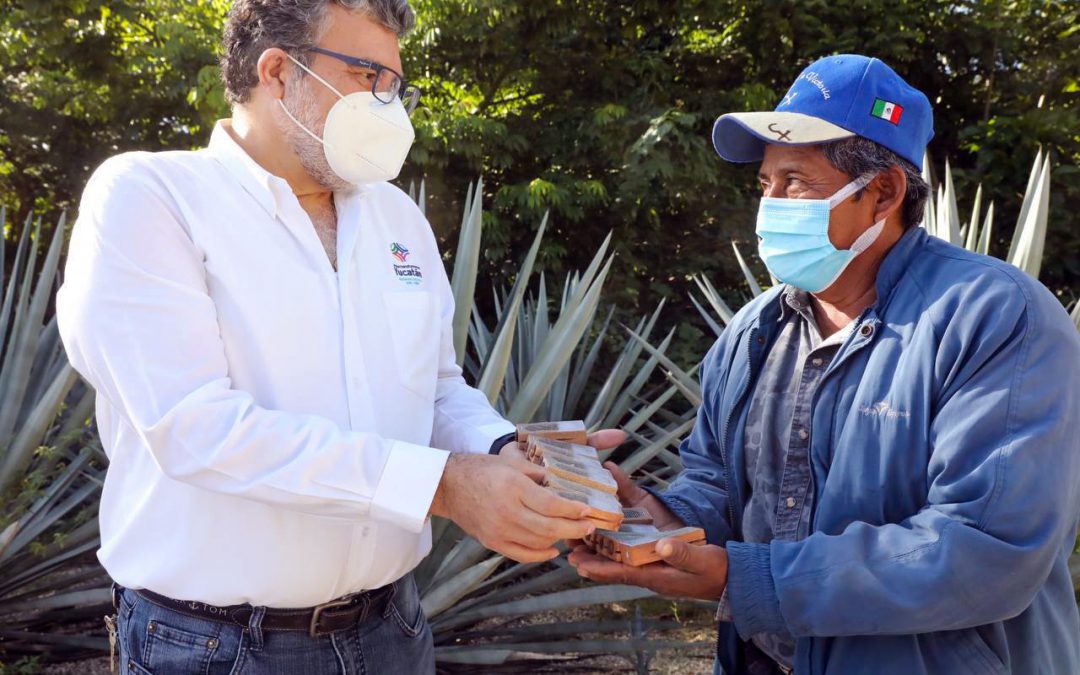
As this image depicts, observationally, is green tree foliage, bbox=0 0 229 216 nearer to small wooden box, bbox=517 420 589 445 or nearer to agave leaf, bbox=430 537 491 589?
agave leaf, bbox=430 537 491 589

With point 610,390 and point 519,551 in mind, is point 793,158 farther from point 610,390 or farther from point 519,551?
point 610,390

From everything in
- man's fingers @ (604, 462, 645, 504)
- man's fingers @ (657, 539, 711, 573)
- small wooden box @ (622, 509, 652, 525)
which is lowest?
man's fingers @ (604, 462, 645, 504)

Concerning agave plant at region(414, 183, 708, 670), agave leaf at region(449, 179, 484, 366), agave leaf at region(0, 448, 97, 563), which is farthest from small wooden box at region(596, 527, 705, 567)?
agave leaf at region(0, 448, 97, 563)

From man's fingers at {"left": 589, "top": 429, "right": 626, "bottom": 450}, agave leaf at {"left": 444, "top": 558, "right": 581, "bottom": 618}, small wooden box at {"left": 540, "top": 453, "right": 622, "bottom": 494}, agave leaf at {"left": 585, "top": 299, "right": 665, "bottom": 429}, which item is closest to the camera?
small wooden box at {"left": 540, "top": 453, "right": 622, "bottom": 494}

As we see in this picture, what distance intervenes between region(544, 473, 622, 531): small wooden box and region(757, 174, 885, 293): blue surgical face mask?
2.28 feet

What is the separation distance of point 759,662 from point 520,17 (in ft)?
24.3

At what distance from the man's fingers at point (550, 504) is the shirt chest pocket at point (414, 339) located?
46 centimetres

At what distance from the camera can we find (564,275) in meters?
8.91

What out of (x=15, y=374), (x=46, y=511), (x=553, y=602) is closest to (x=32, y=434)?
(x=46, y=511)

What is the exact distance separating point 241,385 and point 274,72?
759mm

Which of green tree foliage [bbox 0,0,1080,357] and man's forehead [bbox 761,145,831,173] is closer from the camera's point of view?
man's forehead [bbox 761,145,831,173]

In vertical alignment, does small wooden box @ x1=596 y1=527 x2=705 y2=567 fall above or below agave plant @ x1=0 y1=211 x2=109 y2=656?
above

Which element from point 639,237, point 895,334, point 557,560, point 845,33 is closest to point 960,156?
point 845,33

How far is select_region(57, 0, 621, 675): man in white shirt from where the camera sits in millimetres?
1857
